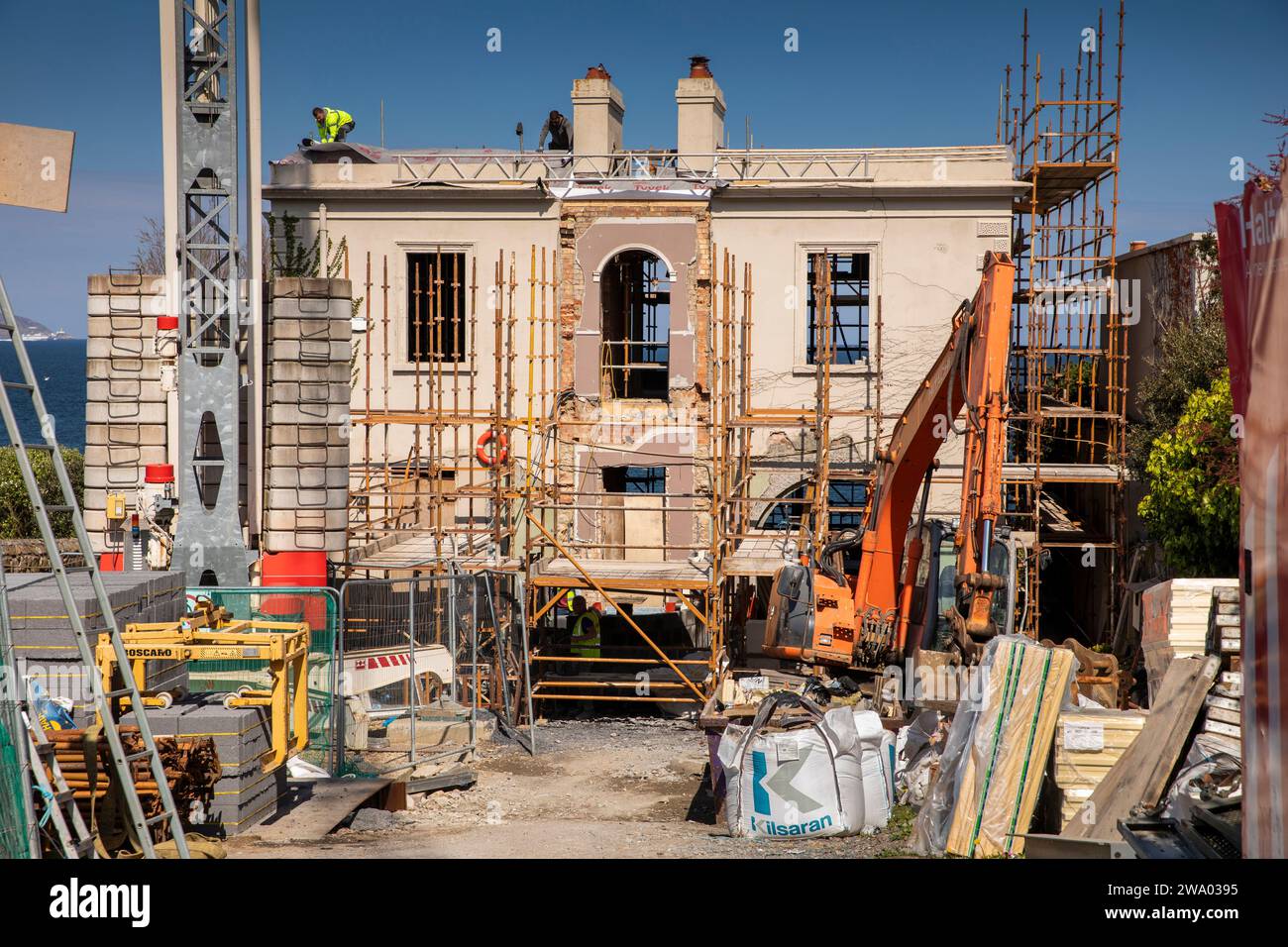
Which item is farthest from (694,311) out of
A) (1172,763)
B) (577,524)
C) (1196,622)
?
(1172,763)

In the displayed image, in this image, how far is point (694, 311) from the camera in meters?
23.5

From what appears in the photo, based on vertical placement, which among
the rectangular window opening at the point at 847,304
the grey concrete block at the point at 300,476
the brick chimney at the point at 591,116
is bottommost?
the grey concrete block at the point at 300,476

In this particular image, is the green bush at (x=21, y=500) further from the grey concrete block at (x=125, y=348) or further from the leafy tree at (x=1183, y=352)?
the leafy tree at (x=1183, y=352)

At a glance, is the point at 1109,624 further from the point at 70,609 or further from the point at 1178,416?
the point at 70,609

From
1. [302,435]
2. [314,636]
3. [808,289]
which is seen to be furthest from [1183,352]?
[314,636]

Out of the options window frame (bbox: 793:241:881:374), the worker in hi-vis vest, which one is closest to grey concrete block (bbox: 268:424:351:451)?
the worker in hi-vis vest

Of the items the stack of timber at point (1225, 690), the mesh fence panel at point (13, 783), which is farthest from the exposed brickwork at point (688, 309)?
the mesh fence panel at point (13, 783)

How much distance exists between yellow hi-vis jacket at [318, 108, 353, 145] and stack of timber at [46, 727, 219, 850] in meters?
20.3

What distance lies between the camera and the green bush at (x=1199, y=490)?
15570mm

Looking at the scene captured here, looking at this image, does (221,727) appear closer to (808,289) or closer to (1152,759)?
(1152,759)

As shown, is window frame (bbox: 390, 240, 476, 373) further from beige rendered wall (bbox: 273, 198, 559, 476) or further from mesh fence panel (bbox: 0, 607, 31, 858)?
mesh fence panel (bbox: 0, 607, 31, 858)

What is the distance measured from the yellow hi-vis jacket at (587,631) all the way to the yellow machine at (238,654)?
7917mm

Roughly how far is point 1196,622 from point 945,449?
11885 millimetres
